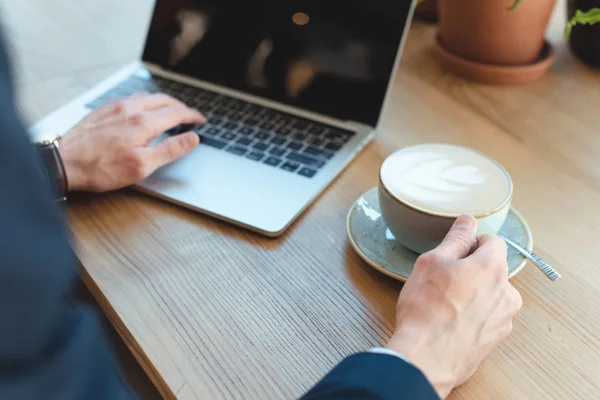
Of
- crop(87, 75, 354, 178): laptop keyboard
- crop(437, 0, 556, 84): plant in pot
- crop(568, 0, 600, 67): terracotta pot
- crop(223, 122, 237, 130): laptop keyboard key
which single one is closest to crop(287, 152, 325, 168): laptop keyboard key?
crop(87, 75, 354, 178): laptop keyboard

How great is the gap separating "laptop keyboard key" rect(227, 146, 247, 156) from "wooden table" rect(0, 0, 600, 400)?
0.12 meters

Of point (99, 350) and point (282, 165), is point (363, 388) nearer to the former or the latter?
point (99, 350)

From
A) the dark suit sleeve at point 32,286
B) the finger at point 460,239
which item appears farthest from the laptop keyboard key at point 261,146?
the dark suit sleeve at point 32,286

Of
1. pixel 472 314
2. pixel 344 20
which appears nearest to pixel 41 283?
pixel 472 314

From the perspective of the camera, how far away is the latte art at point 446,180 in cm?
62

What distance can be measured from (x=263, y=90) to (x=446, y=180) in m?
0.35

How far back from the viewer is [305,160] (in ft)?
2.60

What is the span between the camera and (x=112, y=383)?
399 millimetres

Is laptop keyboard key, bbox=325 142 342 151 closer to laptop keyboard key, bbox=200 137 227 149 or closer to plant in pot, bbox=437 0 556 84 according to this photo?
laptop keyboard key, bbox=200 137 227 149

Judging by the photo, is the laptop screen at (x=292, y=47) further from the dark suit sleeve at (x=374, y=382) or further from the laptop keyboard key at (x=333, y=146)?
the dark suit sleeve at (x=374, y=382)

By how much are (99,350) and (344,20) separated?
23.7 inches

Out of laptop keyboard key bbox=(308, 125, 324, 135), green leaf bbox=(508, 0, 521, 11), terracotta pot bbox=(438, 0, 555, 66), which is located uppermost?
green leaf bbox=(508, 0, 521, 11)

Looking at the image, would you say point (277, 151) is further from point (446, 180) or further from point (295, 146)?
point (446, 180)

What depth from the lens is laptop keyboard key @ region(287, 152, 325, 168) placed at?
30.9 inches
